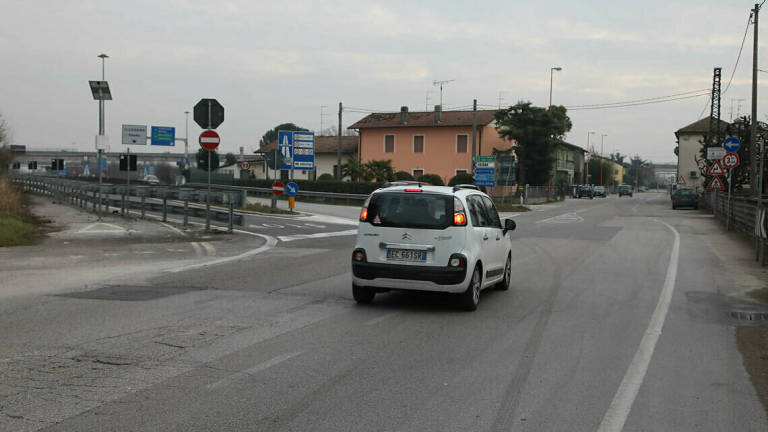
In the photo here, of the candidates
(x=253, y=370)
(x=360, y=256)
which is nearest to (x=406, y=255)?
(x=360, y=256)

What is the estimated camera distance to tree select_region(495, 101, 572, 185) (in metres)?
66.0

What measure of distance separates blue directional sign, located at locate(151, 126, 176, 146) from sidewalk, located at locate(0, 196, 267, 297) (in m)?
42.4

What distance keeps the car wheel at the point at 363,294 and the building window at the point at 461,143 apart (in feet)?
203

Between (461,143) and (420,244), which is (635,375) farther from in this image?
(461,143)

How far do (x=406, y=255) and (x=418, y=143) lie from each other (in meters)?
65.0

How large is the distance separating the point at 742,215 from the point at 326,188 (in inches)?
1409

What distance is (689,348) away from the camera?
25.0 ft

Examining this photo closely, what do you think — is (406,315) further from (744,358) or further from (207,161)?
(207,161)

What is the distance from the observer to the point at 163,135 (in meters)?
66.7

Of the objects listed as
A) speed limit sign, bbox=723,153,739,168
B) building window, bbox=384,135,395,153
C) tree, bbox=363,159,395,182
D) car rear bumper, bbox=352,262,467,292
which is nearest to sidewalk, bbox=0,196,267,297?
car rear bumper, bbox=352,262,467,292

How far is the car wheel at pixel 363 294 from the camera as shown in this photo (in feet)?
32.4

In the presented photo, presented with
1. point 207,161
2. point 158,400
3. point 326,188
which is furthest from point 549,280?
point 326,188

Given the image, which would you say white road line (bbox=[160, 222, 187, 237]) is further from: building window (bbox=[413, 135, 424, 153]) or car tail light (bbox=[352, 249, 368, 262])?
building window (bbox=[413, 135, 424, 153])

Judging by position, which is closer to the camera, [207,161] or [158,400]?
[158,400]
